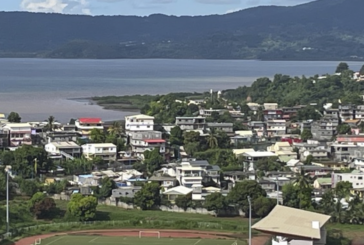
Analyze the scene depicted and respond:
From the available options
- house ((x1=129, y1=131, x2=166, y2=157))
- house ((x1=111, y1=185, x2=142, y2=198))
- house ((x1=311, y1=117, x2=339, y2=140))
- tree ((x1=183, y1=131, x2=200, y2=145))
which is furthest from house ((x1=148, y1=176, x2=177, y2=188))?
house ((x1=311, y1=117, x2=339, y2=140))

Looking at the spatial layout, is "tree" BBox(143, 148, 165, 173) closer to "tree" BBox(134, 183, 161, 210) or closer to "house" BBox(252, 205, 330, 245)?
"tree" BBox(134, 183, 161, 210)

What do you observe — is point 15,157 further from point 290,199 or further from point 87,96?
point 87,96

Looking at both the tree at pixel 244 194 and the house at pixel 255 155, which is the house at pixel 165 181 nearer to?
the tree at pixel 244 194

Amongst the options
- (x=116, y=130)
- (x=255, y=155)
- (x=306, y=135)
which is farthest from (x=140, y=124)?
(x=306, y=135)

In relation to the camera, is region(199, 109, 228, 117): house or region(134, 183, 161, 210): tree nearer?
region(134, 183, 161, 210): tree

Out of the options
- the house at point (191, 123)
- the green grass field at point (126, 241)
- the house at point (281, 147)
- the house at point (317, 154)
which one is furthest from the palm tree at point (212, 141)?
the green grass field at point (126, 241)
